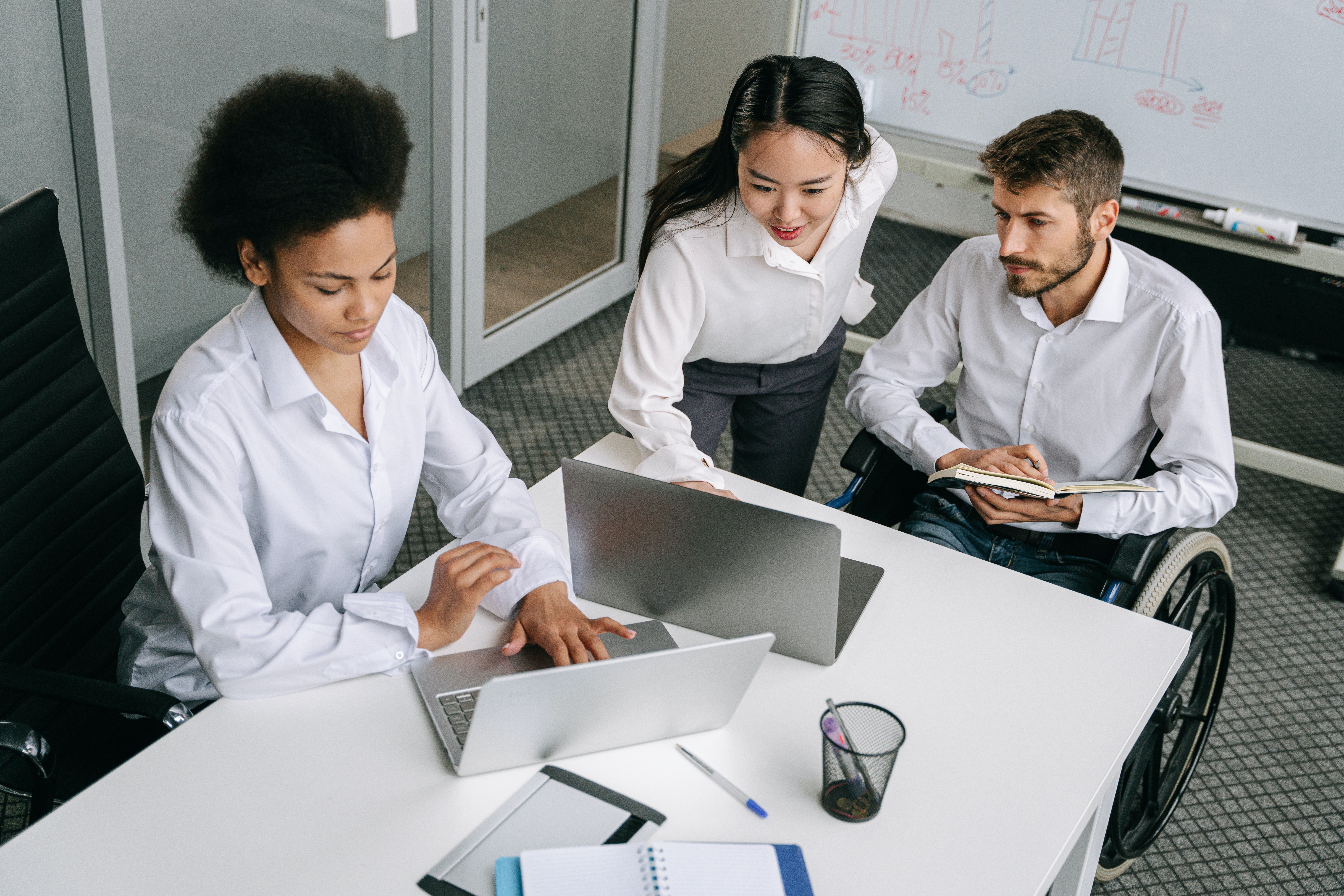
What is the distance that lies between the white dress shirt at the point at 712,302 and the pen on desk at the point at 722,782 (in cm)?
54

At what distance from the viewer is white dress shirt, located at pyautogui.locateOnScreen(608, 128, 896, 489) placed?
1.79 meters

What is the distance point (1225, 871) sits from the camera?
2.04 meters

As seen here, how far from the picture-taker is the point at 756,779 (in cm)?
122

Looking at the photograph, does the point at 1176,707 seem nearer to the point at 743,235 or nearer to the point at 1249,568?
the point at 743,235

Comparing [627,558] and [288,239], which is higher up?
[288,239]

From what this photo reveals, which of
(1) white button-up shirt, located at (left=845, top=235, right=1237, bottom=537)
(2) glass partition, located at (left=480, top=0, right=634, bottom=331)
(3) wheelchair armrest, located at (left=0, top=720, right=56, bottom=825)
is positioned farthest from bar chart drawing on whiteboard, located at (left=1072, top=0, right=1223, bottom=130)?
(3) wheelchair armrest, located at (left=0, top=720, right=56, bottom=825)

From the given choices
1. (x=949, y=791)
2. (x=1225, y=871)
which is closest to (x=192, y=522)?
(x=949, y=791)

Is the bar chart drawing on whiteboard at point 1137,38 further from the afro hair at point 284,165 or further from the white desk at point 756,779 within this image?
the afro hair at point 284,165

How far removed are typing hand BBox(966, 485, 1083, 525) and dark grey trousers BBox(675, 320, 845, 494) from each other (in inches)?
15.6

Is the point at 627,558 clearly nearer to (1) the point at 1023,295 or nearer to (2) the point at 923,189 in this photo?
(1) the point at 1023,295

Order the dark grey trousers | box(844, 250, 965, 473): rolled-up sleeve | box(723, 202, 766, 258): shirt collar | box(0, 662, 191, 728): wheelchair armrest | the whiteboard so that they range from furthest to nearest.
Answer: the whiteboard
the dark grey trousers
box(844, 250, 965, 473): rolled-up sleeve
box(723, 202, 766, 258): shirt collar
box(0, 662, 191, 728): wheelchair armrest

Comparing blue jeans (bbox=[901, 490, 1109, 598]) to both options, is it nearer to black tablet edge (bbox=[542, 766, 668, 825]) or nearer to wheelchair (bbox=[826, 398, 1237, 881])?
wheelchair (bbox=[826, 398, 1237, 881])

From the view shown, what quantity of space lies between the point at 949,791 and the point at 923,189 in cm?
283

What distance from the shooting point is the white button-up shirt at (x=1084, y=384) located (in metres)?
1.76
